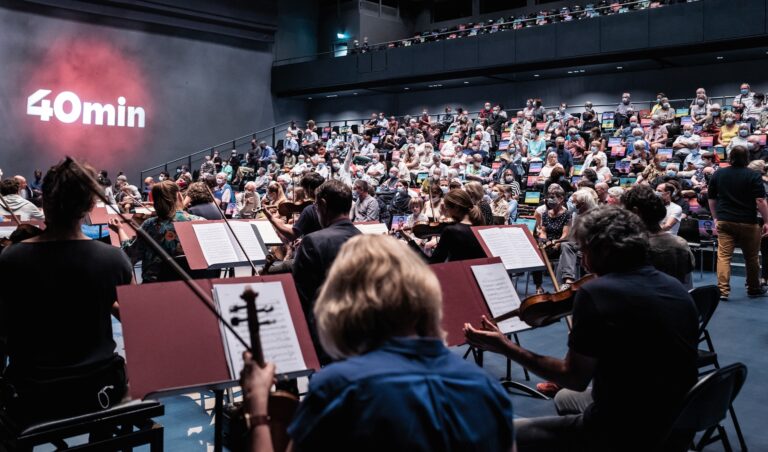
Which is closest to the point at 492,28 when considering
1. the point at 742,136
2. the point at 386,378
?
the point at 742,136

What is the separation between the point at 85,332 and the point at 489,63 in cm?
1585

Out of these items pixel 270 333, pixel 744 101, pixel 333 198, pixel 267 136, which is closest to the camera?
pixel 270 333

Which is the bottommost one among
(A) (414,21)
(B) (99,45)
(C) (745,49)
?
(C) (745,49)

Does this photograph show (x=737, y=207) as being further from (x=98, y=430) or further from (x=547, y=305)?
(x=98, y=430)

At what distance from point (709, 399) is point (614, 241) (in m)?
0.57

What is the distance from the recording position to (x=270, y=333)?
7.29 ft

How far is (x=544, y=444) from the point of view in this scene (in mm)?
2172

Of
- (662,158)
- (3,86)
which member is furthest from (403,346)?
(3,86)

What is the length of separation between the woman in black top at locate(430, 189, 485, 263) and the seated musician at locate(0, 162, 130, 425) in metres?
2.50

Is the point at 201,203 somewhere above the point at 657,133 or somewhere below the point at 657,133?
below

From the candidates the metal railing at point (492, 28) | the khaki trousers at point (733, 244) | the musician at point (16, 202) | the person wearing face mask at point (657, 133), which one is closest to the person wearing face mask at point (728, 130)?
the person wearing face mask at point (657, 133)

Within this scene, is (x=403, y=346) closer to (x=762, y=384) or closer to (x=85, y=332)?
(x=85, y=332)

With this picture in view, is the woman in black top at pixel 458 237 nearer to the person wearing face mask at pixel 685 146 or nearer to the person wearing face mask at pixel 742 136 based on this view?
the person wearing face mask at pixel 685 146

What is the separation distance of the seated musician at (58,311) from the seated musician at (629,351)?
5.34 feet
